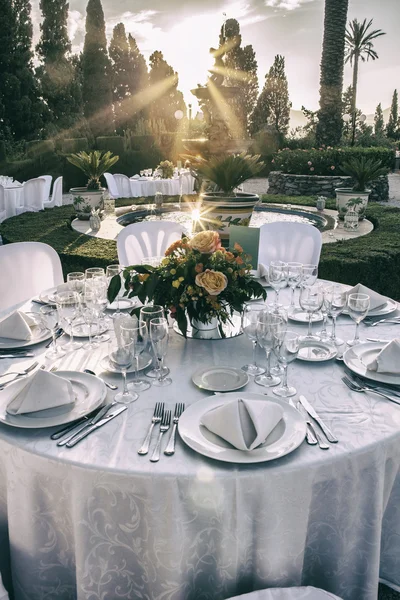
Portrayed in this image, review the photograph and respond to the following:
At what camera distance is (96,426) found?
1.42 meters

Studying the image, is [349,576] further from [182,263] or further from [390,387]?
[182,263]

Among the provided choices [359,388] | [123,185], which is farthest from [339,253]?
[123,185]

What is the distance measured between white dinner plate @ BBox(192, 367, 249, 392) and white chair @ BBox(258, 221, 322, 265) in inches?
84.2

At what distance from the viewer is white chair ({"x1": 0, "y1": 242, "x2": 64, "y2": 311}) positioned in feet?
10.0

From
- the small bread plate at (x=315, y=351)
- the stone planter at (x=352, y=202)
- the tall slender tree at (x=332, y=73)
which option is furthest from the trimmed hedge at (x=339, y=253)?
the tall slender tree at (x=332, y=73)

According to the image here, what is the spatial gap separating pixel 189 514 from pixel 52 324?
1230 millimetres

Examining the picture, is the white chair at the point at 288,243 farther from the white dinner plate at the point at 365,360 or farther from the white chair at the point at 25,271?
the white dinner plate at the point at 365,360

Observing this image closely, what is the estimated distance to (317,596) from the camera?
1.20 m

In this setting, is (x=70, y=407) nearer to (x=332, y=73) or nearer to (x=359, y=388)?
(x=359, y=388)

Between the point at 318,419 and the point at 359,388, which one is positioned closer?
the point at 318,419

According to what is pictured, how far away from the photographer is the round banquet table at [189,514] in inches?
48.4

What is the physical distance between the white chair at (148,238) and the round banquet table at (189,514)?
2.44 m

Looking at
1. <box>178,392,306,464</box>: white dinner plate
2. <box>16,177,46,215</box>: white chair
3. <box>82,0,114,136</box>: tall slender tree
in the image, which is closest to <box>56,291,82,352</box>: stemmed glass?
<box>178,392,306,464</box>: white dinner plate

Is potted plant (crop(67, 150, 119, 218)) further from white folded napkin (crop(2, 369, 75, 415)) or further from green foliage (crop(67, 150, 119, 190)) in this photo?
white folded napkin (crop(2, 369, 75, 415))
